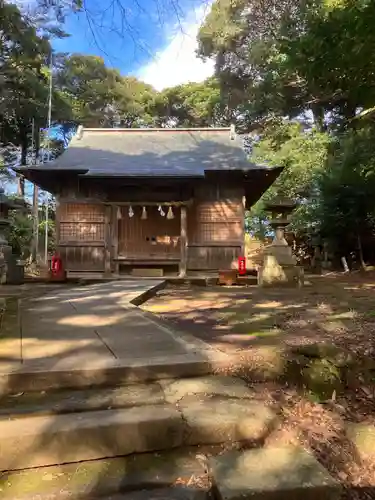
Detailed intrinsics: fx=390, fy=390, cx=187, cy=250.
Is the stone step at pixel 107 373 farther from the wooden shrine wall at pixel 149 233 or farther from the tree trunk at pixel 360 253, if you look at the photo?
the tree trunk at pixel 360 253

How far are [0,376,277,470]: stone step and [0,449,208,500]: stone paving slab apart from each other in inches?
1.6

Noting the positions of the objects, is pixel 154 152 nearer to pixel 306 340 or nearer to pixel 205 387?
pixel 306 340

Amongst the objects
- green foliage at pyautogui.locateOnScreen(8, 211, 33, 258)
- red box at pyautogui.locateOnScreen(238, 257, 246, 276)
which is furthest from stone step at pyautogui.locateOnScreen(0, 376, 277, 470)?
green foliage at pyautogui.locateOnScreen(8, 211, 33, 258)

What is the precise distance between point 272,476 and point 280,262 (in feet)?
26.9

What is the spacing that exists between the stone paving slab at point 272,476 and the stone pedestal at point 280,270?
770 centimetres

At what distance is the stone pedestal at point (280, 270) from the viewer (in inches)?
366

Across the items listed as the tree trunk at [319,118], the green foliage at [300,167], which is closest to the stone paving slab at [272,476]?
the green foliage at [300,167]

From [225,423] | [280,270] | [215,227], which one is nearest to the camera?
[225,423]

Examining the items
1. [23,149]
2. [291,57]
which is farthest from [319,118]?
[291,57]

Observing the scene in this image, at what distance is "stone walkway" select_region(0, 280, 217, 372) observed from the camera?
97.9 inches

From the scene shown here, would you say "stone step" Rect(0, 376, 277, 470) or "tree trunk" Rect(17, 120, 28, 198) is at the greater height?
"tree trunk" Rect(17, 120, 28, 198)

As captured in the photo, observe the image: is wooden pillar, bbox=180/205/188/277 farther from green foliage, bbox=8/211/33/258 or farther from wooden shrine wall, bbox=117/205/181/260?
green foliage, bbox=8/211/33/258

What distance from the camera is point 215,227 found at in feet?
42.0

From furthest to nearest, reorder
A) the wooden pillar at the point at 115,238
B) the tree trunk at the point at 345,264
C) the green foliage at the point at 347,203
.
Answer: the tree trunk at the point at 345,264, the green foliage at the point at 347,203, the wooden pillar at the point at 115,238
